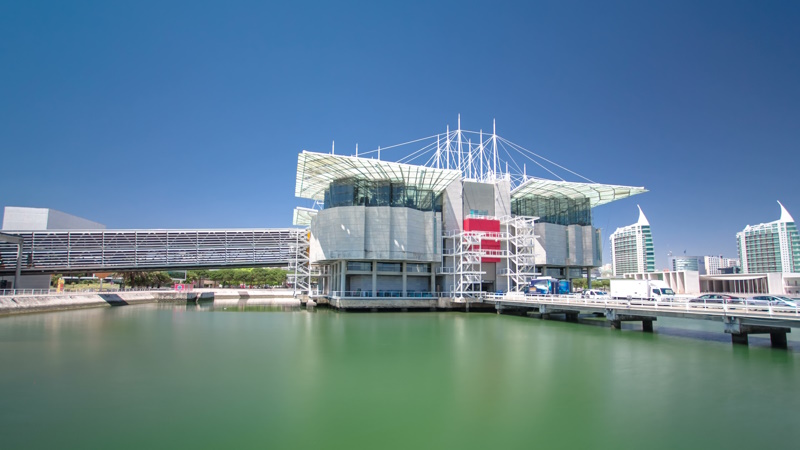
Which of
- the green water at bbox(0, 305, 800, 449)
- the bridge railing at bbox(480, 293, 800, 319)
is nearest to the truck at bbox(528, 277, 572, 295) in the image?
the bridge railing at bbox(480, 293, 800, 319)

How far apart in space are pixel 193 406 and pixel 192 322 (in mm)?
32361

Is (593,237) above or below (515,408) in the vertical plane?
above

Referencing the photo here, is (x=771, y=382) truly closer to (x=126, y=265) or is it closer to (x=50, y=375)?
(x=50, y=375)

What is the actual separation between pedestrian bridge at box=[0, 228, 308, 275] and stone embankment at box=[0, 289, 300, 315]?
22.5 feet

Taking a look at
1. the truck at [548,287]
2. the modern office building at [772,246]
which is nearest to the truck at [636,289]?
the truck at [548,287]

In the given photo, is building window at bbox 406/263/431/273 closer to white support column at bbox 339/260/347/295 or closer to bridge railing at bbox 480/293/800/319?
white support column at bbox 339/260/347/295

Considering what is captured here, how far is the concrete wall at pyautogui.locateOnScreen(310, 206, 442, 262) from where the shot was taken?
58188 millimetres

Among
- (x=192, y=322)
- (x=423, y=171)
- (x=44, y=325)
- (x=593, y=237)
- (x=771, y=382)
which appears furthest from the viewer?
(x=593, y=237)

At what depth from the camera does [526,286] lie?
2452 inches

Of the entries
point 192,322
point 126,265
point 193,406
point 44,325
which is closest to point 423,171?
point 192,322

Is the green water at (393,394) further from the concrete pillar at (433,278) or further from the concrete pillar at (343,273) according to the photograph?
the concrete pillar at (433,278)

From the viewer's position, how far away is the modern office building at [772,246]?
473 feet

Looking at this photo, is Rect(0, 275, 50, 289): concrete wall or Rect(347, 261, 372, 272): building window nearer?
Rect(347, 261, 372, 272): building window

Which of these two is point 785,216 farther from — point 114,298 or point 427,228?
point 114,298
